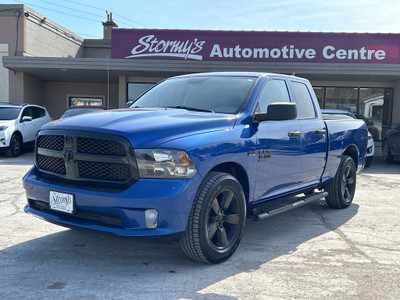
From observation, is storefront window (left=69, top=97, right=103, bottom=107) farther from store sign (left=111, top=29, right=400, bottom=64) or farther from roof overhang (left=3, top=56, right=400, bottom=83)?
store sign (left=111, top=29, right=400, bottom=64)

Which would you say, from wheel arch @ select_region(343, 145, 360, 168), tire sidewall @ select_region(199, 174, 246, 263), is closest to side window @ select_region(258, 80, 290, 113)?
tire sidewall @ select_region(199, 174, 246, 263)

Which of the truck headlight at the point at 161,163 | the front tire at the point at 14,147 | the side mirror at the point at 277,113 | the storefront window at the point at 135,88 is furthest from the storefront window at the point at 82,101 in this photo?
the truck headlight at the point at 161,163

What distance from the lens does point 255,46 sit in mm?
15633

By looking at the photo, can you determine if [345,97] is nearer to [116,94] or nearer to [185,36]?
[185,36]

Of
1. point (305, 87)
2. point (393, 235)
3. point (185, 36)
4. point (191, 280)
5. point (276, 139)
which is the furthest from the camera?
point (185, 36)

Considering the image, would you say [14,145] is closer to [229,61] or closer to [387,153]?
[229,61]

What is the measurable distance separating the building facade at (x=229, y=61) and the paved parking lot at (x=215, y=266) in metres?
9.60

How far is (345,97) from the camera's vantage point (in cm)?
1653

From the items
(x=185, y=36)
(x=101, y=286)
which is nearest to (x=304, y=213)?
(x=101, y=286)

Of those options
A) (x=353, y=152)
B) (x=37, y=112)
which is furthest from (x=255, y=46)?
(x=353, y=152)

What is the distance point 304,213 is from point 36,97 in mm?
15632

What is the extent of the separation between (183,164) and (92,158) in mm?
792

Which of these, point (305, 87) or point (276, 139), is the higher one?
point (305, 87)

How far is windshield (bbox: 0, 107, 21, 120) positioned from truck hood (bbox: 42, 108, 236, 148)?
32.3 feet
